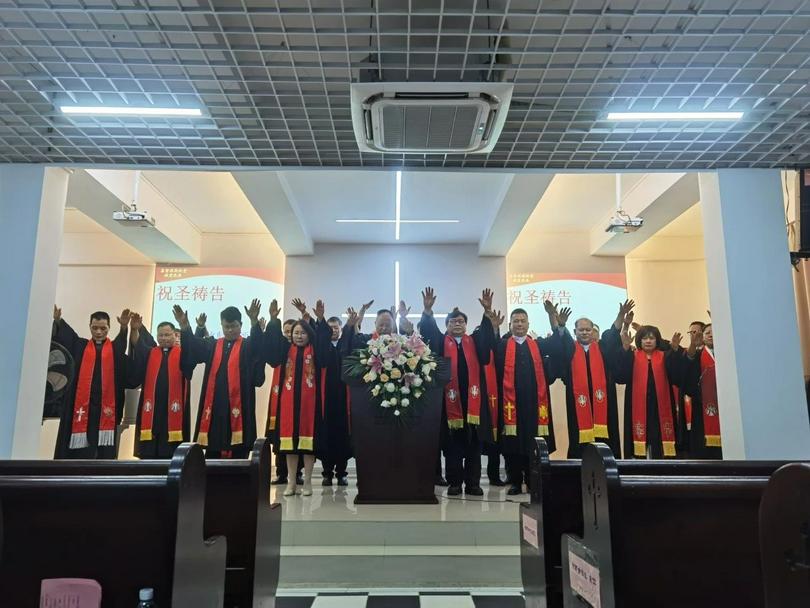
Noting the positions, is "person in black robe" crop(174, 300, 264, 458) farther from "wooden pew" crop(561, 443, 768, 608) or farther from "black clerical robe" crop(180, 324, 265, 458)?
"wooden pew" crop(561, 443, 768, 608)

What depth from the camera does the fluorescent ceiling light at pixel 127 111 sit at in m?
2.41

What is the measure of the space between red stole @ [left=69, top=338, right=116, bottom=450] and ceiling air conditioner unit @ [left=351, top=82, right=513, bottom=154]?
2970mm

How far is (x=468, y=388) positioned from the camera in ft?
13.6

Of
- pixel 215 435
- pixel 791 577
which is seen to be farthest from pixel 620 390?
pixel 791 577

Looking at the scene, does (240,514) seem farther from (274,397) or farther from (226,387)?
(274,397)

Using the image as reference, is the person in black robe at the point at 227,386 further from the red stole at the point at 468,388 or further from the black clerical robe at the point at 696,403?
the black clerical robe at the point at 696,403

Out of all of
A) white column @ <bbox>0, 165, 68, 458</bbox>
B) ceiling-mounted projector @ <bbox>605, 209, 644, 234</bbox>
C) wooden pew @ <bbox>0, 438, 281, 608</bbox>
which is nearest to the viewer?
wooden pew @ <bbox>0, 438, 281, 608</bbox>

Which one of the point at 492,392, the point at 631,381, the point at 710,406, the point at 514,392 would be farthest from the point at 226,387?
the point at 710,406

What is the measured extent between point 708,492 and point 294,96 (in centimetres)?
204

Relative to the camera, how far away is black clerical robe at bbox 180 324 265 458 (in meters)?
4.11

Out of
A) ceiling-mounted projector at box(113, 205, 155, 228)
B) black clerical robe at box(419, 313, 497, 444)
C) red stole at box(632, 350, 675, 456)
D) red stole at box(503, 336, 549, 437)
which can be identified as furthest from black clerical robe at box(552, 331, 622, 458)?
ceiling-mounted projector at box(113, 205, 155, 228)

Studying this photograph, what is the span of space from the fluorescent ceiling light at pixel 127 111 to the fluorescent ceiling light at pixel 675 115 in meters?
1.85

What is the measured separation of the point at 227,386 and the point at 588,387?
9.00 ft

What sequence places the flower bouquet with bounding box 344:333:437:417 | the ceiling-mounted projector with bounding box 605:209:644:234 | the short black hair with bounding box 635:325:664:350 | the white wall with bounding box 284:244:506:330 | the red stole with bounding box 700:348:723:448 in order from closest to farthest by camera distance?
the flower bouquet with bounding box 344:333:437:417
the red stole with bounding box 700:348:723:448
the short black hair with bounding box 635:325:664:350
the ceiling-mounted projector with bounding box 605:209:644:234
the white wall with bounding box 284:244:506:330
